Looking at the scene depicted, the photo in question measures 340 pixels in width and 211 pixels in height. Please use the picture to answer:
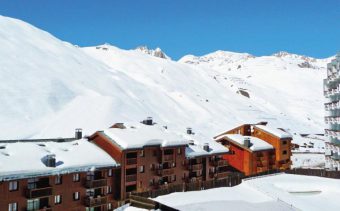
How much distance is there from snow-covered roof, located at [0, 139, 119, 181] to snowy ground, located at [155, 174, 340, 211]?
9.49 metres

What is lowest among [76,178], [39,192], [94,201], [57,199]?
[94,201]

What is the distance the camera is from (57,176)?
46531mm

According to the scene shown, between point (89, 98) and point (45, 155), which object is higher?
point (89, 98)

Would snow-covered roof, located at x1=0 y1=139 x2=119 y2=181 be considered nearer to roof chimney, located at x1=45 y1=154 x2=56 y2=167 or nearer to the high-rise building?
roof chimney, located at x1=45 y1=154 x2=56 y2=167

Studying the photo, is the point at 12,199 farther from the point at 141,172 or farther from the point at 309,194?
the point at 309,194

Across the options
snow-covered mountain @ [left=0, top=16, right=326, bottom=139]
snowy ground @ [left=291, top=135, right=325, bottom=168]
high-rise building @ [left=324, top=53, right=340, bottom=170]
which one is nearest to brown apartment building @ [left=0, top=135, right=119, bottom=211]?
snow-covered mountain @ [left=0, top=16, right=326, bottom=139]

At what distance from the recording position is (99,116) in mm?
108312

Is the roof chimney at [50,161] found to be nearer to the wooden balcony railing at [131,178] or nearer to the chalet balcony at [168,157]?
the wooden balcony railing at [131,178]

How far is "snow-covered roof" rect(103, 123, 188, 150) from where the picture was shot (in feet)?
186

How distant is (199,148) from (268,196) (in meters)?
18.0

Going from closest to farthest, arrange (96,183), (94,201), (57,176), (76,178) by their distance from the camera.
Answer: (57,176) → (76,178) → (94,201) → (96,183)

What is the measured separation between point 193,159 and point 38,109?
2211 inches

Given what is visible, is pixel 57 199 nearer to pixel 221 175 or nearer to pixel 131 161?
pixel 131 161

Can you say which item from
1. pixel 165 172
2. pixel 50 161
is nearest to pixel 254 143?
pixel 165 172
